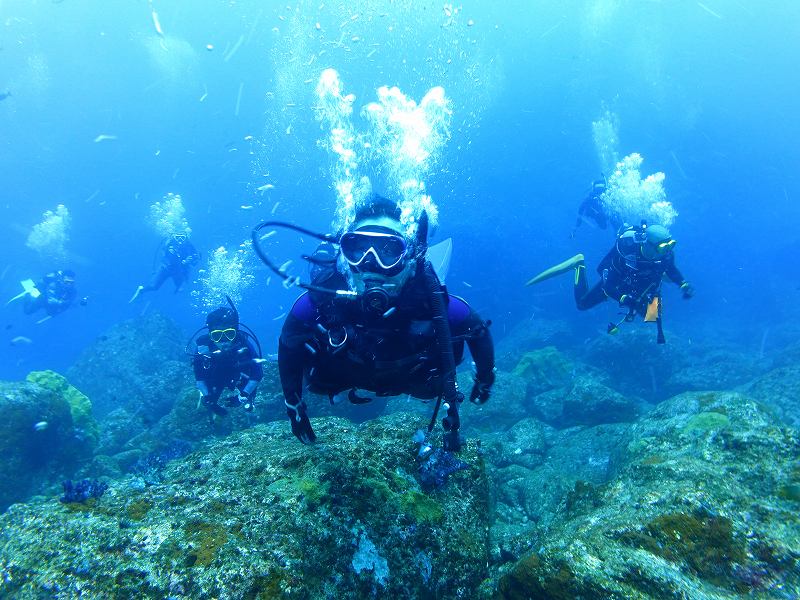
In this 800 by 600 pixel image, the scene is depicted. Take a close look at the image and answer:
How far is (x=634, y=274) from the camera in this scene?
9328 mm

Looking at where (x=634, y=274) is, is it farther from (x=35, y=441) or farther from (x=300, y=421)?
(x=35, y=441)

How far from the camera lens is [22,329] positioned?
84375 millimetres

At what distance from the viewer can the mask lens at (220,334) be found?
8439 millimetres

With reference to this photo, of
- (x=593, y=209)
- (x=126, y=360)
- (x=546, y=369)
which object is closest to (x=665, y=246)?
(x=546, y=369)

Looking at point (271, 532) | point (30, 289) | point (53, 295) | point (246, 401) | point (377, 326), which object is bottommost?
point (271, 532)

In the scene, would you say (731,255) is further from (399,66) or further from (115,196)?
(115,196)

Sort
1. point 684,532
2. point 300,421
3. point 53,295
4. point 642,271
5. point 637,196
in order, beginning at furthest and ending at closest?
point 637,196 → point 53,295 → point 642,271 → point 300,421 → point 684,532

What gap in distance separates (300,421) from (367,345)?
112 cm

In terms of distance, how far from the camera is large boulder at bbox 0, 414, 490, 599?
2414 millimetres

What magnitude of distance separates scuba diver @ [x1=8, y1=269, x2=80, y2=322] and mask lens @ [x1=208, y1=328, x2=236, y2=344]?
14421mm

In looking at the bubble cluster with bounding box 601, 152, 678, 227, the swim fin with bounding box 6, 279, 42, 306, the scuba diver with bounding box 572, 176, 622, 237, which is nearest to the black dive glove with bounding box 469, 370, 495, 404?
the scuba diver with bounding box 572, 176, 622, 237

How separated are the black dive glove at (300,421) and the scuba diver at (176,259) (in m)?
17.0

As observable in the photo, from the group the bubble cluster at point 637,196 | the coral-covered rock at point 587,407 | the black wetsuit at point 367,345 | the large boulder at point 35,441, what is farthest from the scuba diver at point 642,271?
the bubble cluster at point 637,196

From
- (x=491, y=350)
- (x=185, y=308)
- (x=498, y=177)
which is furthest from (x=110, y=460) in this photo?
(x=498, y=177)
